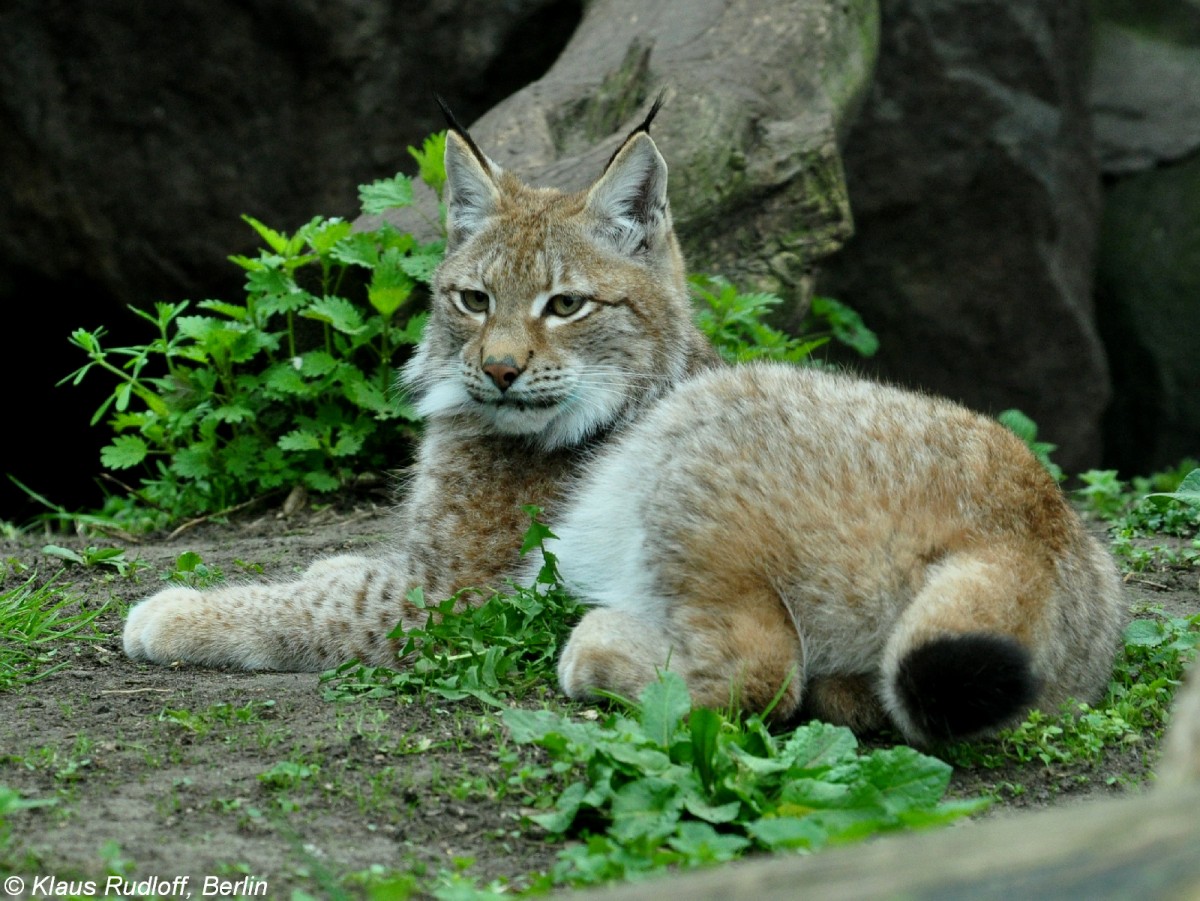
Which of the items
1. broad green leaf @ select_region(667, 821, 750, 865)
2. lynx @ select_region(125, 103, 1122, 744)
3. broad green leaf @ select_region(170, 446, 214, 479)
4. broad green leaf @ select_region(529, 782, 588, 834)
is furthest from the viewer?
broad green leaf @ select_region(170, 446, 214, 479)

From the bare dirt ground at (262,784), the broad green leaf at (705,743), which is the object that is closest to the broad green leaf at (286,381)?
the bare dirt ground at (262,784)

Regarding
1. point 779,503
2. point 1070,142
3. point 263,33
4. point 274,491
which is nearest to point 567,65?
point 263,33

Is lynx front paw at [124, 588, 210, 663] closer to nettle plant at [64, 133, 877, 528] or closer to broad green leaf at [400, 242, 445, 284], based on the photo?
nettle plant at [64, 133, 877, 528]

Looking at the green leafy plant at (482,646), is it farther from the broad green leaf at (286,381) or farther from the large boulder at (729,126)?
the large boulder at (729,126)

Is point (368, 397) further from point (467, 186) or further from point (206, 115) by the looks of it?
point (206, 115)

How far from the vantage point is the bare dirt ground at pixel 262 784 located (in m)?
2.41

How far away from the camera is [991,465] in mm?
3301

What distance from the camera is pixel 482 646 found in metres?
3.61

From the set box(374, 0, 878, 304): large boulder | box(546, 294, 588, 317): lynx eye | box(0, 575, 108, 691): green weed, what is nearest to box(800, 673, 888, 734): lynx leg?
box(546, 294, 588, 317): lynx eye

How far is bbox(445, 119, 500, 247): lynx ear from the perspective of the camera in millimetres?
4531

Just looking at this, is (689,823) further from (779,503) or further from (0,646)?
(0,646)

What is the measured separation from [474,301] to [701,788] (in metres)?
2.16

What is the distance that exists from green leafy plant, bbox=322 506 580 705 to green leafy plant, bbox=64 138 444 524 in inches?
78.5

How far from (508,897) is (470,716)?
38.9 inches
